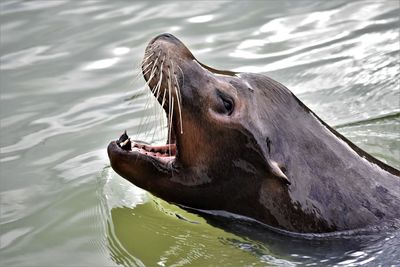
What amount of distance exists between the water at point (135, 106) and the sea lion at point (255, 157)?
19cm

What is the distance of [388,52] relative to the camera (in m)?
8.66

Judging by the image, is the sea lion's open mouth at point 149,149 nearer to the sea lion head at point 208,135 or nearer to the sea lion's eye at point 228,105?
the sea lion head at point 208,135

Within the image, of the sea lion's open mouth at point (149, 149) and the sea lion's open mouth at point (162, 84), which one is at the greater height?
the sea lion's open mouth at point (162, 84)

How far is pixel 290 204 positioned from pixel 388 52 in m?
3.57

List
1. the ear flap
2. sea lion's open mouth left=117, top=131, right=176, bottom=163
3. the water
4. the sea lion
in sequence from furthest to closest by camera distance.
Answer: the water < sea lion's open mouth left=117, top=131, right=176, bottom=163 < the sea lion < the ear flap

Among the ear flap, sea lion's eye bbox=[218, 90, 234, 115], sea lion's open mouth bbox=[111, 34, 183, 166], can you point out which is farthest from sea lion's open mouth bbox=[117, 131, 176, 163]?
the ear flap

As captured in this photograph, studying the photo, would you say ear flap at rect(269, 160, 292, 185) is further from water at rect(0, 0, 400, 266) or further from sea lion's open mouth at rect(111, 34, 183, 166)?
sea lion's open mouth at rect(111, 34, 183, 166)

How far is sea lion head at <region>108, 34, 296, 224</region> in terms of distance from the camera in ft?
17.9

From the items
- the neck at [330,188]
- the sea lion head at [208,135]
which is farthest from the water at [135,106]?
the sea lion head at [208,135]

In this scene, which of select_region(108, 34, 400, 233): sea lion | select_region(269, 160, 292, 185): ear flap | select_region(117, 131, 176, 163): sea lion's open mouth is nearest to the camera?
select_region(269, 160, 292, 185): ear flap

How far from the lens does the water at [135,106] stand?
19.3 feet

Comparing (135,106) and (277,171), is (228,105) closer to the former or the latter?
(277,171)

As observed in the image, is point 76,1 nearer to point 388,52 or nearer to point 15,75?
point 15,75

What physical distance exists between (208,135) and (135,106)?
259 centimetres
